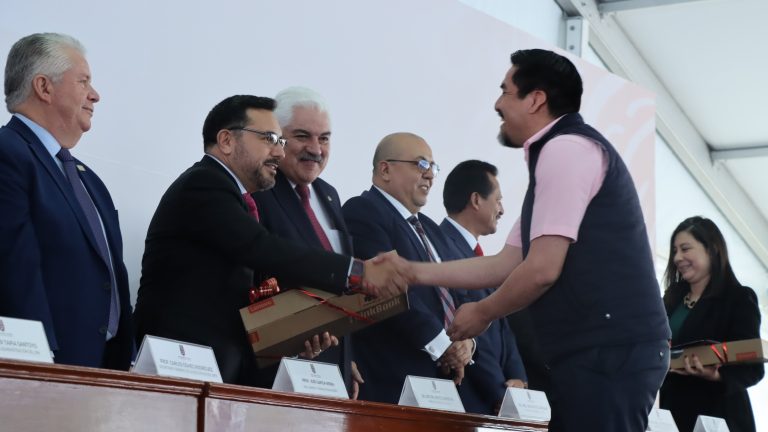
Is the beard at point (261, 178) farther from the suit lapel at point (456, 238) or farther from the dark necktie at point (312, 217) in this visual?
the suit lapel at point (456, 238)

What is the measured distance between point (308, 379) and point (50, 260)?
1.93 ft

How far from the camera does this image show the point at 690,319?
4055 mm

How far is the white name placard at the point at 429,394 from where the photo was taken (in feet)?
7.59

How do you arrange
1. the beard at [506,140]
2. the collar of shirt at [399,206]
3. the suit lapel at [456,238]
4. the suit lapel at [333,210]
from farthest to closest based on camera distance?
the suit lapel at [456,238] → the collar of shirt at [399,206] → the suit lapel at [333,210] → the beard at [506,140]

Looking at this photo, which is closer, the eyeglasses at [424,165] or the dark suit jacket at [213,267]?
the dark suit jacket at [213,267]

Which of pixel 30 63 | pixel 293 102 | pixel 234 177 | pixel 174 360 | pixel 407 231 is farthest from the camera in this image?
pixel 407 231

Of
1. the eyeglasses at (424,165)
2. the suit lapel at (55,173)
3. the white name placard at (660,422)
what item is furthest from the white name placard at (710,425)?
the suit lapel at (55,173)

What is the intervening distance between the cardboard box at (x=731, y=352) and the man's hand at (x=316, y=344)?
181 cm

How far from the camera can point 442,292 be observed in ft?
10.8

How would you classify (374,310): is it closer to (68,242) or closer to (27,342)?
(68,242)

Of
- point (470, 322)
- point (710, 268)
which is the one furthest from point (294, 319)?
point (710, 268)

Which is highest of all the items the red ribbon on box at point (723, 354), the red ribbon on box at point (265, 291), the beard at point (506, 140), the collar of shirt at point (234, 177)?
the beard at point (506, 140)

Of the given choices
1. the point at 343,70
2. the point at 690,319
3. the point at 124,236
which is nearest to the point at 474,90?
the point at 343,70

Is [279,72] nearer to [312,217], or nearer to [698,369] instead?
[312,217]
